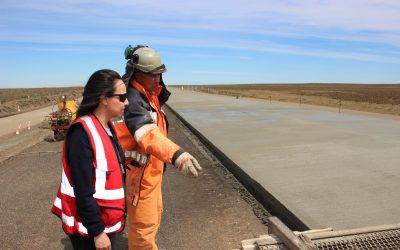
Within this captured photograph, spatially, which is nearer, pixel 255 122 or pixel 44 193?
pixel 44 193

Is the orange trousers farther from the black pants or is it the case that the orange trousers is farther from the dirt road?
the dirt road

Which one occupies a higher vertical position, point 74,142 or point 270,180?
point 74,142

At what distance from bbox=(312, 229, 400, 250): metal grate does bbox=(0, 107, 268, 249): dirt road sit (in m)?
1.34

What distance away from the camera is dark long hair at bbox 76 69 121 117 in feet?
7.77

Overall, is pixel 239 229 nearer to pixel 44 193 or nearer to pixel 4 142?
pixel 44 193

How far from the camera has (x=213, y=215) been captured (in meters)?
5.18

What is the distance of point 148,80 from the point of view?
298 centimetres

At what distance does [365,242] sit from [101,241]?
2029 mm

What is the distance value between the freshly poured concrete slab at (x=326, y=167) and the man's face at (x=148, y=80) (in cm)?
239

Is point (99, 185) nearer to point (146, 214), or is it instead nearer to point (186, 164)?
point (186, 164)

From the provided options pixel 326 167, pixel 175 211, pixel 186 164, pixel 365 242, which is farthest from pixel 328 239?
pixel 326 167

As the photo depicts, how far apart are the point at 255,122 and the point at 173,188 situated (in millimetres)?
8782

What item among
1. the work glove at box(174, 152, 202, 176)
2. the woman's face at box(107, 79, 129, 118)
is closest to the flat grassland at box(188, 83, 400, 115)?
the work glove at box(174, 152, 202, 176)

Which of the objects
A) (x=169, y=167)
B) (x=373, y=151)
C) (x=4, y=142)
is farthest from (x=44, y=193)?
(x=4, y=142)
